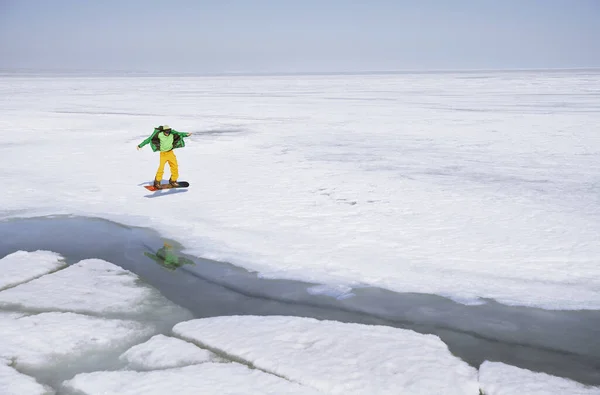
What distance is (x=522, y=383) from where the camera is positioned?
2779 millimetres

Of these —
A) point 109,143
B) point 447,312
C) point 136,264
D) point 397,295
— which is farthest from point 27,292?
point 109,143

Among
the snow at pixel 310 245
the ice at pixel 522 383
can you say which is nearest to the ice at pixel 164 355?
the snow at pixel 310 245

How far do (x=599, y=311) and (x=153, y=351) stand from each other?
2.85 m

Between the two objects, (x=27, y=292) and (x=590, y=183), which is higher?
(x=590, y=183)

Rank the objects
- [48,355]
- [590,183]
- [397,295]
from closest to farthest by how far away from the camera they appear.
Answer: [48,355], [397,295], [590,183]

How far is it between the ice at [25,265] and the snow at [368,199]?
1111 millimetres

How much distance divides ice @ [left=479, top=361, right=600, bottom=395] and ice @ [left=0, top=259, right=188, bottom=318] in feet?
6.50

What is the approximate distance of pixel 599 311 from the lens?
3.68 m

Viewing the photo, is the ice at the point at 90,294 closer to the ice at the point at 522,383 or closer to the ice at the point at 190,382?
the ice at the point at 190,382

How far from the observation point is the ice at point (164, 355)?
2947mm

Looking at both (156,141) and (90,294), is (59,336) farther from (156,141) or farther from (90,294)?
(156,141)

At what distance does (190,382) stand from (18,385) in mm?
836

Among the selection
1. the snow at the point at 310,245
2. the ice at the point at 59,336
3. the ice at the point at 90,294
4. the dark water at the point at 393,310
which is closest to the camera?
the snow at the point at 310,245

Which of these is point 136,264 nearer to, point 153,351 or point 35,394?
point 153,351
